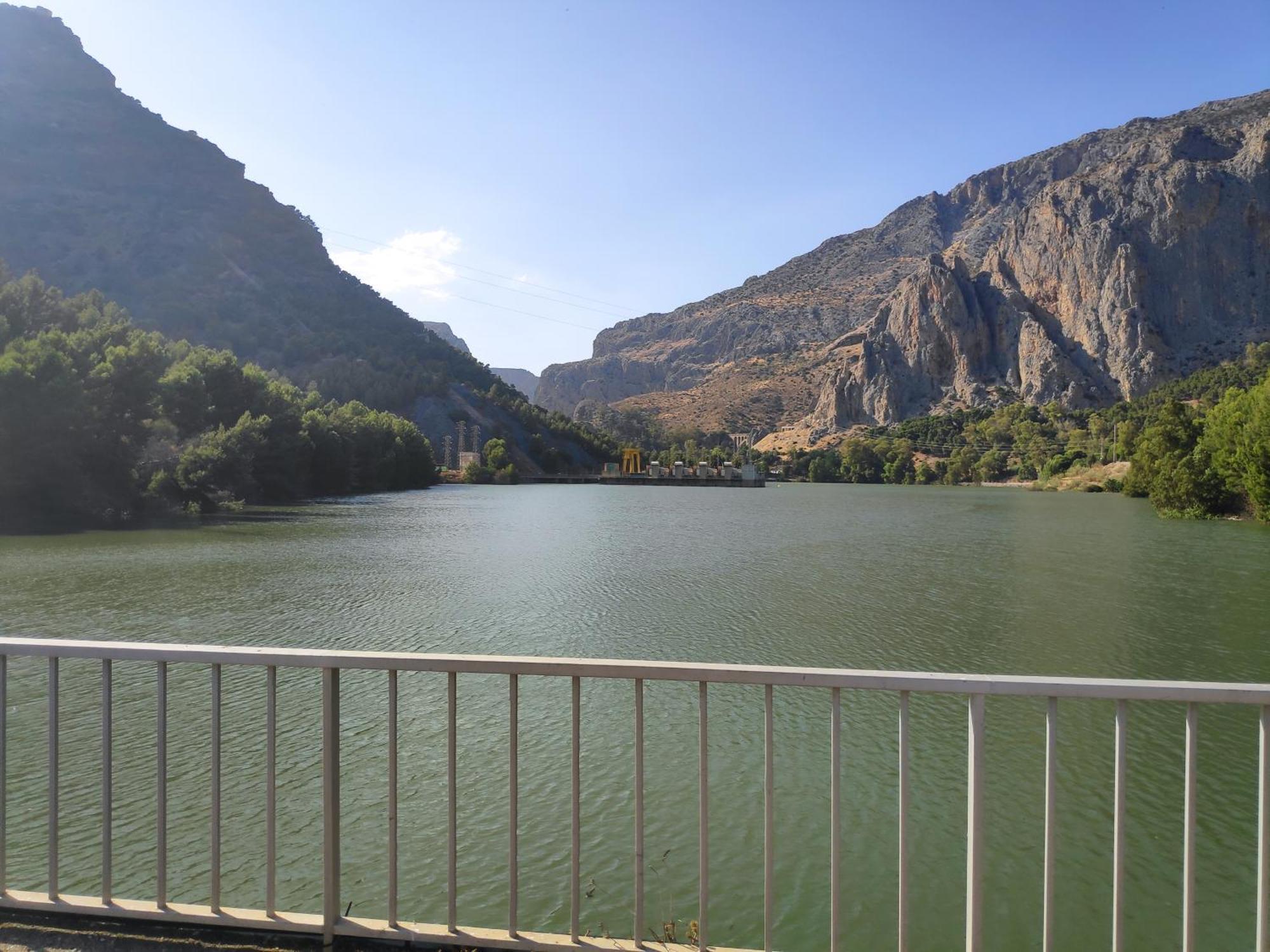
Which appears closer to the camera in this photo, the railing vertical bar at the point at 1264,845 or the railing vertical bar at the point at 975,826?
the railing vertical bar at the point at 1264,845

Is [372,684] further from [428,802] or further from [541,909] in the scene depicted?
[541,909]

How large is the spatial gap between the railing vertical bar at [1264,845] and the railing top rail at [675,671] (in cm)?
13

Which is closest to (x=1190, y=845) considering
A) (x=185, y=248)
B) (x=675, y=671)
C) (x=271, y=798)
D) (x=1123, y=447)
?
(x=675, y=671)

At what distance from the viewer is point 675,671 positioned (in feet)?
9.97

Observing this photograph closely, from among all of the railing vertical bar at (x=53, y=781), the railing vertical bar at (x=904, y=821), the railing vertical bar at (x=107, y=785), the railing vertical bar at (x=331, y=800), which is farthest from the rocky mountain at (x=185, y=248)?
the railing vertical bar at (x=904, y=821)

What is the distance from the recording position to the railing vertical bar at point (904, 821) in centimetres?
290

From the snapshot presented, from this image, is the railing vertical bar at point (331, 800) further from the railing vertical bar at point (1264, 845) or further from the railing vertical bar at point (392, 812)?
the railing vertical bar at point (1264, 845)

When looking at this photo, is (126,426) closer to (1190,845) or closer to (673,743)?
(673,743)

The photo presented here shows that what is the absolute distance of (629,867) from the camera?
633 cm

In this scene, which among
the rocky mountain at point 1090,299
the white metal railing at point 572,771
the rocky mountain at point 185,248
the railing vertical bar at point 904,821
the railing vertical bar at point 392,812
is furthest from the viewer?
the rocky mountain at point 1090,299

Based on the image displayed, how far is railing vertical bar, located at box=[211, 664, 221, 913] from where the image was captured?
10.6 ft

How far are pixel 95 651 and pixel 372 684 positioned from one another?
867 centimetres

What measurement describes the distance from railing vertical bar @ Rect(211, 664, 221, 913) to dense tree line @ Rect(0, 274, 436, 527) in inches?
1467

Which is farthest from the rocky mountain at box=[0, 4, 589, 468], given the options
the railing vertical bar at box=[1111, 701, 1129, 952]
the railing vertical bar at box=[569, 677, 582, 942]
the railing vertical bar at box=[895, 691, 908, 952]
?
the railing vertical bar at box=[1111, 701, 1129, 952]
